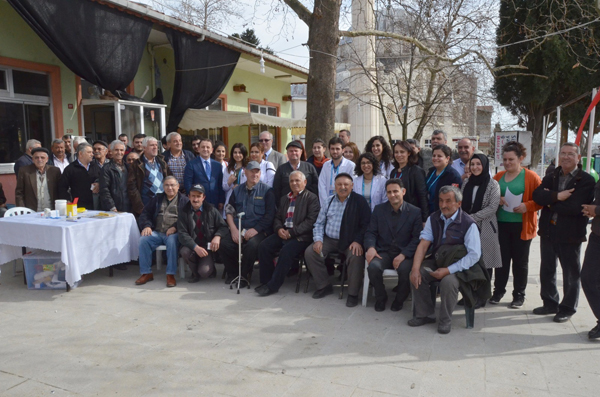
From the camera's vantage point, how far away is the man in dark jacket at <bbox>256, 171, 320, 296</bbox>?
5195 millimetres

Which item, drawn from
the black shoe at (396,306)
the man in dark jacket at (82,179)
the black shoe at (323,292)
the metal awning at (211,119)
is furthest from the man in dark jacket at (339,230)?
the metal awning at (211,119)

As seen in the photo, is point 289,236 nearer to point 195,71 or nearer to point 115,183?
point 115,183

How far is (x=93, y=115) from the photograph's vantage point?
9531mm

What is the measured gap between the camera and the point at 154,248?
5633mm

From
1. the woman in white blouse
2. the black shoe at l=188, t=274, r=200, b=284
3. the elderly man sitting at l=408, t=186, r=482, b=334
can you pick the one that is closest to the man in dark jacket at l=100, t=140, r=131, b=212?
the black shoe at l=188, t=274, r=200, b=284

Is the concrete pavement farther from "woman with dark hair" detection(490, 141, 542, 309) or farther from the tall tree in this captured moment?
the tall tree

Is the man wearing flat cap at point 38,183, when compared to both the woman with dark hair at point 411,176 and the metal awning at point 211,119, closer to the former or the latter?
the woman with dark hair at point 411,176

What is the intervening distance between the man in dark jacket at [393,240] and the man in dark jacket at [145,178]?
302 cm

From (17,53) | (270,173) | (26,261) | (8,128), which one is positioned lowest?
(26,261)

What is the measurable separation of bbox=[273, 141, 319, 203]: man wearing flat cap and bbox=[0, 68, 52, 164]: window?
5.28m

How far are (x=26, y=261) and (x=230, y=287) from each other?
95.9 inches

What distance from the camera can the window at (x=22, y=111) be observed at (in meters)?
7.83

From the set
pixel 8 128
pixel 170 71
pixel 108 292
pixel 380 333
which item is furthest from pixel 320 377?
pixel 170 71

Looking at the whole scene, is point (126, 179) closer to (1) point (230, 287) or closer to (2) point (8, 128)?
(1) point (230, 287)
